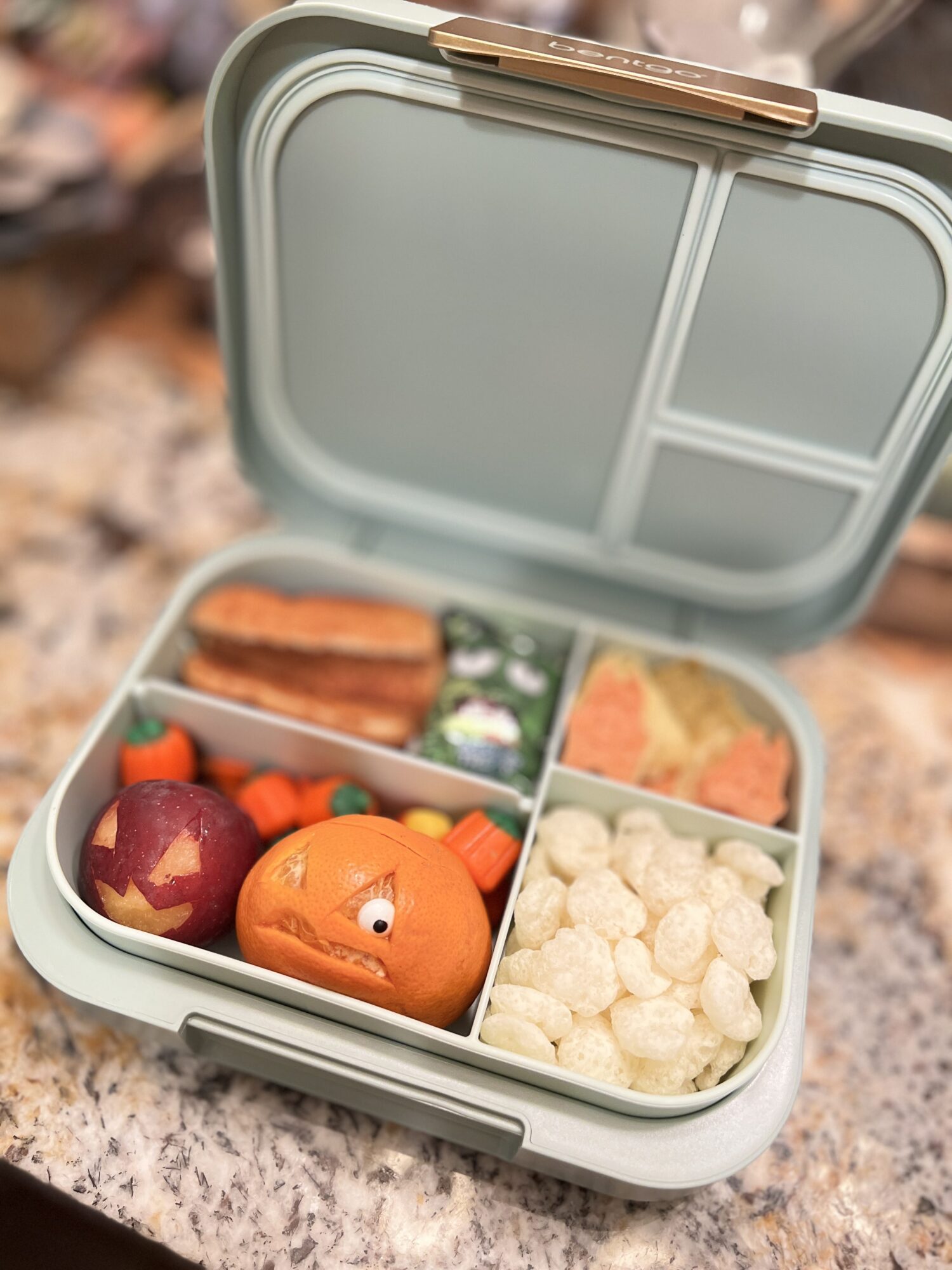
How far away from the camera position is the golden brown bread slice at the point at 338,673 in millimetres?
867

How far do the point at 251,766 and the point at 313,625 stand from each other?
0.15m

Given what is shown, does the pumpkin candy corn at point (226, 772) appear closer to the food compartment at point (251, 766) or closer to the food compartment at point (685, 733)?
the food compartment at point (251, 766)

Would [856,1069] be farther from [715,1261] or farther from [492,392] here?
[492,392]

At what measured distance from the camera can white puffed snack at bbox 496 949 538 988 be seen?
0.66 metres

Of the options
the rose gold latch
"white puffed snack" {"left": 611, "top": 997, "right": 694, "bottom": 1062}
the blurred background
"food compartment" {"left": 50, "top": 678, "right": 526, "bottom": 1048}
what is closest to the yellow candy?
"food compartment" {"left": 50, "top": 678, "right": 526, "bottom": 1048}

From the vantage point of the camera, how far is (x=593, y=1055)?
24.7 inches

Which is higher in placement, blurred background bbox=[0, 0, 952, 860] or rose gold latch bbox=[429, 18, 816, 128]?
rose gold latch bbox=[429, 18, 816, 128]

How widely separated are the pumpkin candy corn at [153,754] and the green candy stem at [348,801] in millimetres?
135

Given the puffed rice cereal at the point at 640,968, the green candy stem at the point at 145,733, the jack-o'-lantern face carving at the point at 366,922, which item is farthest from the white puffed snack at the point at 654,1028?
the green candy stem at the point at 145,733

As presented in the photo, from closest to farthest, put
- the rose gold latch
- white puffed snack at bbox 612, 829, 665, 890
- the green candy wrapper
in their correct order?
the rose gold latch, white puffed snack at bbox 612, 829, 665, 890, the green candy wrapper

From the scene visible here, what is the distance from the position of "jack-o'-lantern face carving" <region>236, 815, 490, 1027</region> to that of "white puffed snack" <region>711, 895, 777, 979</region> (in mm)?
180

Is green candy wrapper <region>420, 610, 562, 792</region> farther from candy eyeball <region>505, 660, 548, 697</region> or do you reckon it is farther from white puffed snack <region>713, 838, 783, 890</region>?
white puffed snack <region>713, 838, 783, 890</region>

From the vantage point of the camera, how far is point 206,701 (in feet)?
2.62

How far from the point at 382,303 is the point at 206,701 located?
39 centimetres
